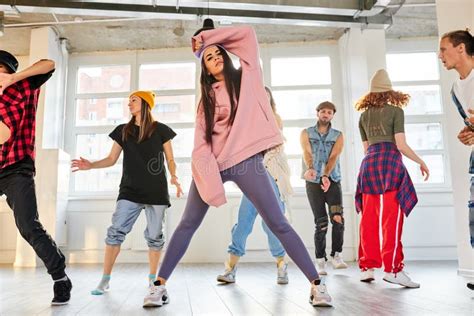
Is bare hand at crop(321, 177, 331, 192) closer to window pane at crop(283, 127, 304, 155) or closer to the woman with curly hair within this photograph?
the woman with curly hair

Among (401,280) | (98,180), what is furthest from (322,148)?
(98,180)

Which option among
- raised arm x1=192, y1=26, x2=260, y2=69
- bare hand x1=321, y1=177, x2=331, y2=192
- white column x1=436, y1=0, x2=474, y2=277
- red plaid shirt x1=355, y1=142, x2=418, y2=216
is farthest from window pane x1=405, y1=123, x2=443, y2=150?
raised arm x1=192, y1=26, x2=260, y2=69

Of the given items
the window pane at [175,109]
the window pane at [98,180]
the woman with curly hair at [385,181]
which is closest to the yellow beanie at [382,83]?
the woman with curly hair at [385,181]

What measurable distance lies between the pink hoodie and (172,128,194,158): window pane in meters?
4.01

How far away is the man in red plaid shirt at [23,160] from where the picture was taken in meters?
1.96

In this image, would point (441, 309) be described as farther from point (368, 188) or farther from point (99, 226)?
point (99, 226)

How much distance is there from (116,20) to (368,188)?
393cm

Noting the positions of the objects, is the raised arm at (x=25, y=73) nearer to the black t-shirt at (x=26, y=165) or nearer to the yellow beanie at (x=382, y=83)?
the black t-shirt at (x=26, y=165)

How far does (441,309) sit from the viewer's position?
5.74ft

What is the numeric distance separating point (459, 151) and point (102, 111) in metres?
4.75

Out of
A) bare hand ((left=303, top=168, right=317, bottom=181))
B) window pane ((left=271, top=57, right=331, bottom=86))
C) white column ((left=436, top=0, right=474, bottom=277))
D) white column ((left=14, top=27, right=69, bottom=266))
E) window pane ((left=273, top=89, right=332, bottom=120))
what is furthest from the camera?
window pane ((left=271, top=57, right=331, bottom=86))

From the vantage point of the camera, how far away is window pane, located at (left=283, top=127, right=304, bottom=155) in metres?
5.80

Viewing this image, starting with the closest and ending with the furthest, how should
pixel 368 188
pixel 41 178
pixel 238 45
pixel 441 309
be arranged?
pixel 441 309, pixel 238 45, pixel 368 188, pixel 41 178

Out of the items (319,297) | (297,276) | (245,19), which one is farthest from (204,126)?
(245,19)
